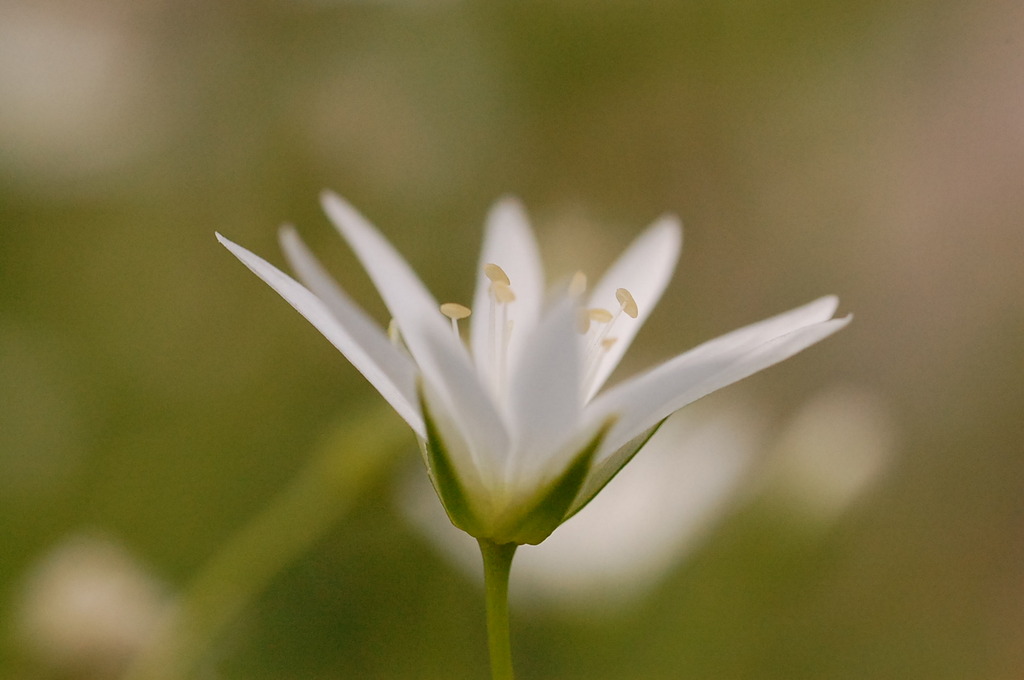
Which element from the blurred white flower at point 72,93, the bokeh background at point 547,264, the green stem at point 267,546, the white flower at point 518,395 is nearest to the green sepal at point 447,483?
the white flower at point 518,395

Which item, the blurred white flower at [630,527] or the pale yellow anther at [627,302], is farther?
the blurred white flower at [630,527]

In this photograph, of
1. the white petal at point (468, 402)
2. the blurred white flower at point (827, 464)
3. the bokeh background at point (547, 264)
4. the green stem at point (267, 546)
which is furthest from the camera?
the bokeh background at point (547, 264)

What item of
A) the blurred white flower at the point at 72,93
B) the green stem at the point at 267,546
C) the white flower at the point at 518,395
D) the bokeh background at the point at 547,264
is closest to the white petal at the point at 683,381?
the white flower at the point at 518,395

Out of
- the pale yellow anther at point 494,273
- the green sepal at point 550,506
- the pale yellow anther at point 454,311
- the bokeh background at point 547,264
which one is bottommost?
the green sepal at point 550,506

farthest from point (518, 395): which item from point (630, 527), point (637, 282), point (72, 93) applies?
point (72, 93)

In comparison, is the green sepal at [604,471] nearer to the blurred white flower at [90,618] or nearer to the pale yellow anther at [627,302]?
the pale yellow anther at [627,302]

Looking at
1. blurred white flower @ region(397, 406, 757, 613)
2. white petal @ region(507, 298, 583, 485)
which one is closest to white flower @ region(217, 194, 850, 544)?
white petal @ region(507, 298, 583, 485)

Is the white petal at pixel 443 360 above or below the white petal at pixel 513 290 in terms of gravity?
below

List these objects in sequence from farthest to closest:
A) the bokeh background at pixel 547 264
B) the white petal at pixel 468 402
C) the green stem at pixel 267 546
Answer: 1. the bokeh background at pixel 547 264
2. the green stem at pixel 267 546
3. the white petal at pixel 468 402

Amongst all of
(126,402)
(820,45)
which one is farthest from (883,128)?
(126,402)
